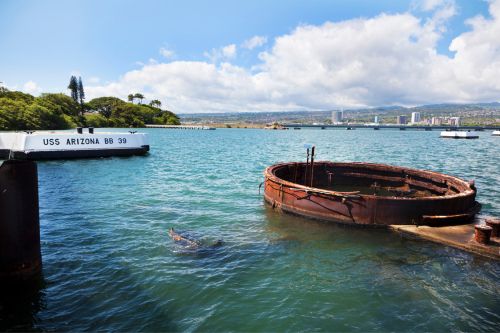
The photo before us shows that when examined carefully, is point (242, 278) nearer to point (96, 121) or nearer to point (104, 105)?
point (96, 121)

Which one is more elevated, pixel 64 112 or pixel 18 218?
pixel 64 112

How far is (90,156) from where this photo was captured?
3756 centimetres

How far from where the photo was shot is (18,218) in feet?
26.2

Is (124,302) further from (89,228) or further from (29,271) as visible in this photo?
(89,228)

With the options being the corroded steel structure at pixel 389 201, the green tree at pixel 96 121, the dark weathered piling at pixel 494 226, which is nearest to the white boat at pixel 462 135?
the corroded steel structure at pixel 389 201

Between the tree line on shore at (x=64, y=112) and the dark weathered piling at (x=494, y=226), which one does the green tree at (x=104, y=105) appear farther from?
the dark weathered piling at (x=494, y=226)

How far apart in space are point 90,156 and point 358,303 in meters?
36.2

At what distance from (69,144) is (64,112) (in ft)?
360

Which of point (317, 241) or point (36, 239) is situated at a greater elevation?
point (36, 239)

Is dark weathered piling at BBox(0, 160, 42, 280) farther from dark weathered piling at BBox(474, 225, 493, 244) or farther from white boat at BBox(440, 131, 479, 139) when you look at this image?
white boat at BBox(440, 131, 479, 139)

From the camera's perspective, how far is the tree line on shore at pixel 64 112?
8856 cm

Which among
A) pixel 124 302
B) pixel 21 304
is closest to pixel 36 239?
pixel 21 304

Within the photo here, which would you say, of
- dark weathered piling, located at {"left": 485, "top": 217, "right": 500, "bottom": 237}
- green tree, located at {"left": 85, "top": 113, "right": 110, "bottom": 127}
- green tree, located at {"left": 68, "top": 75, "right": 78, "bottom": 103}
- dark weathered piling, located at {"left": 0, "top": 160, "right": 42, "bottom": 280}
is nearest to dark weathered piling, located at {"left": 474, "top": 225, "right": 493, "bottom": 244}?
dark weathered piling, located at {"left": 485, "top": 217, "right": 500, "bottom": 237}

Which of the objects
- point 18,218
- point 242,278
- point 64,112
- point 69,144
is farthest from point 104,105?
point 242,278
